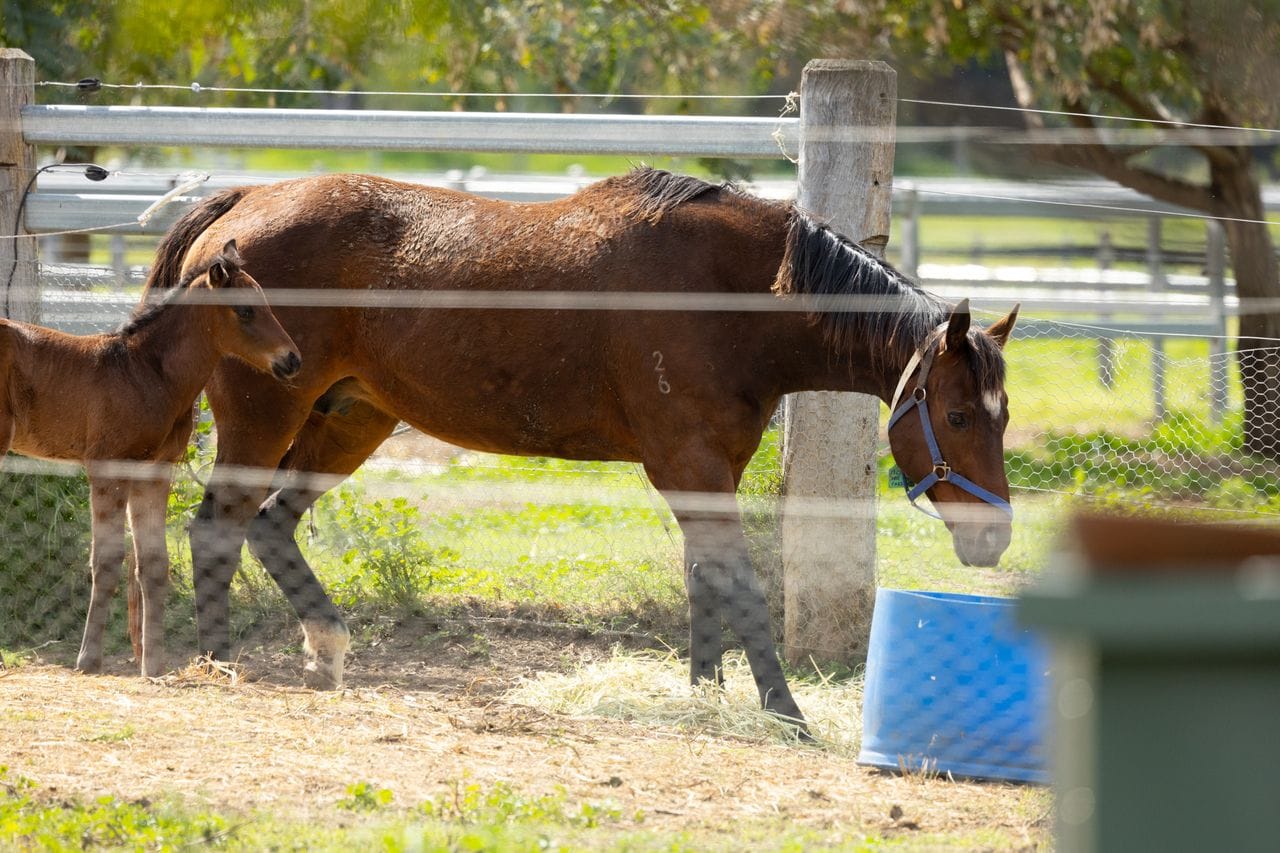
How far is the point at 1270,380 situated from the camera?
570 cm

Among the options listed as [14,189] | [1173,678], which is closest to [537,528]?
[14,189]

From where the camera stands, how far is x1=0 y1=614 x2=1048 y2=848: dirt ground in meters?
3.05

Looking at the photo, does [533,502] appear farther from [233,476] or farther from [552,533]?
[233,476]

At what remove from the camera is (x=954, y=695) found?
3.59m

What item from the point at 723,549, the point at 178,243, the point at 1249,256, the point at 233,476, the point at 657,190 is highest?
the point at 1249,256

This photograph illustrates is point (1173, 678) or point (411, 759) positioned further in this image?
point (411, 759)

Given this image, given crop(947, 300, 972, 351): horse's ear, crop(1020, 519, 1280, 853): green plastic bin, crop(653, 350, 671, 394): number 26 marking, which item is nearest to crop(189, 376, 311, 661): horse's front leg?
crop(653, 350, 671, 394): number 26 marking

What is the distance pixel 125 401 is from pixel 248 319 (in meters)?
0.52

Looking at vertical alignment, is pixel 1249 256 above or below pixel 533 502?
above

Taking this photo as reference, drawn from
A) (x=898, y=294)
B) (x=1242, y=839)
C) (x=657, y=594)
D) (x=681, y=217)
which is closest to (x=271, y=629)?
(x=657, y=594)

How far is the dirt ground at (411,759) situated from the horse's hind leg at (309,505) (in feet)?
0.90

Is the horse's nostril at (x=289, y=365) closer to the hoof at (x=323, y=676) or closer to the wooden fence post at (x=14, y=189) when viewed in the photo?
the hoof at (x=323, y=676)

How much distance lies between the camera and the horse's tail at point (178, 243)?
4.75 m

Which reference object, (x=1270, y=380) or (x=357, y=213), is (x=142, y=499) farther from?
(x=1270, y=380)
